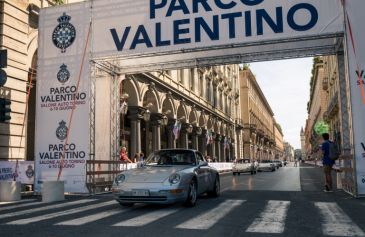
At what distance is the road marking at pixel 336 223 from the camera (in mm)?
6301

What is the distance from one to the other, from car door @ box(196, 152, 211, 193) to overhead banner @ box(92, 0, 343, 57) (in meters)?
4.53

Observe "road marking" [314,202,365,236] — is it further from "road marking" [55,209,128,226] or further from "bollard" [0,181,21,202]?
"bollard" [0,181,21,202]

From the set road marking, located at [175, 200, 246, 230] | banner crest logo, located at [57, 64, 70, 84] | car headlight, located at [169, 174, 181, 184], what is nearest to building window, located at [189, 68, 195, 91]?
banner crest logo, located at [57, 64, 70, 84]

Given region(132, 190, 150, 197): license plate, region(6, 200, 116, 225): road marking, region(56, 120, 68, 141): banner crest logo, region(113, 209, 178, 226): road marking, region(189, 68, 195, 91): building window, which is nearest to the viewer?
region(113, 209, 178, 226): road marking

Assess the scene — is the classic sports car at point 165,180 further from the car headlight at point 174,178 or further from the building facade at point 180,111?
the building facade at point 180,111

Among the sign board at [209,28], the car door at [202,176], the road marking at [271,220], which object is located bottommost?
the road marking at [271,220]

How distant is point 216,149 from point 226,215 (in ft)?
150

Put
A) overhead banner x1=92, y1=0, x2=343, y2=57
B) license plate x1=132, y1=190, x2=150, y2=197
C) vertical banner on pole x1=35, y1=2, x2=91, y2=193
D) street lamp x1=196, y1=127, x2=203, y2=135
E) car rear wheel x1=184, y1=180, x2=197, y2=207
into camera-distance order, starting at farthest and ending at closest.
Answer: street lamp x1=196, y1=127, x2=203, y2=135 → vertical banner on pole x1=35, y1=2, x2=91, y2=193 → overhead banner x1=92, y1=0, x2=343, y2=57 → car rear wheel x1=184, y1=180, x2=197, y2=207 → license plate x1=132, y1=190, x2=150, y2=197

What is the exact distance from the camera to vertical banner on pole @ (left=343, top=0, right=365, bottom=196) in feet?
37.5

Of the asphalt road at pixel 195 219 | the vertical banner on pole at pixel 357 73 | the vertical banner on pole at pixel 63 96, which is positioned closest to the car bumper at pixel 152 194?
the asphalt road at pixel 195 219

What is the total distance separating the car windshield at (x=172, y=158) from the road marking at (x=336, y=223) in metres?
3.27

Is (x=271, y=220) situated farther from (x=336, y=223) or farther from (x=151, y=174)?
(x=151, y=174)

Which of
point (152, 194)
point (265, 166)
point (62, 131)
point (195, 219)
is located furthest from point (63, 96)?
point (265, 166)

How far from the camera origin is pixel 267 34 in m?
13.1
